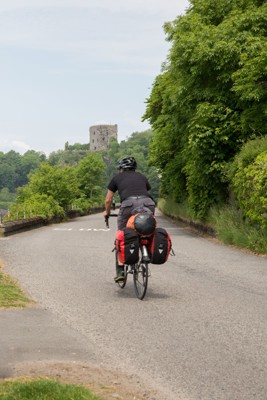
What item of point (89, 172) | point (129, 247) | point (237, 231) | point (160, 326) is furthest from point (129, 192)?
point (89, 172)

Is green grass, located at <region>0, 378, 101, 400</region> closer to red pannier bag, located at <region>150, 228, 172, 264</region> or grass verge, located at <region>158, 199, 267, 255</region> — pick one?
red pannier bag, located at <region>150, 228, 172, 264</region>

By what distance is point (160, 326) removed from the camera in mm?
7227

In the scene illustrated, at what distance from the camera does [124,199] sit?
9500mm

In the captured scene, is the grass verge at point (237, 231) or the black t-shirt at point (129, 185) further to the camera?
the grass verge at point (237, 231)

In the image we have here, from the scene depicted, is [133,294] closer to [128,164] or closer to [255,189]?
[128,164]

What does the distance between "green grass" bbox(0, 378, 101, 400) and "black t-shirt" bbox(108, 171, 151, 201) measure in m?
4.85

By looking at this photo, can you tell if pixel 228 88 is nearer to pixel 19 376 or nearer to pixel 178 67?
pixel 178 67

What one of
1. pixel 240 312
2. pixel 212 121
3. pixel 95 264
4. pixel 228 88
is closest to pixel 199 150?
pixel 212 121

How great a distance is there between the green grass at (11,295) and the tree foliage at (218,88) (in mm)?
13509

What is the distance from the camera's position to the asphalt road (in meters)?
5.30

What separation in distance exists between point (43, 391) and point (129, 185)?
5.18 metres

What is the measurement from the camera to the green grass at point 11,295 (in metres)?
8.66

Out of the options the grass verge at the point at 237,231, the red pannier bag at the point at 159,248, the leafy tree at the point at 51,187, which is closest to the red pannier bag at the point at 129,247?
the red pannier bag at the point at 159,248

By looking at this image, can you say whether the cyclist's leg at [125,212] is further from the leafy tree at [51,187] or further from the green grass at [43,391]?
the leafy tree at [51,187]
